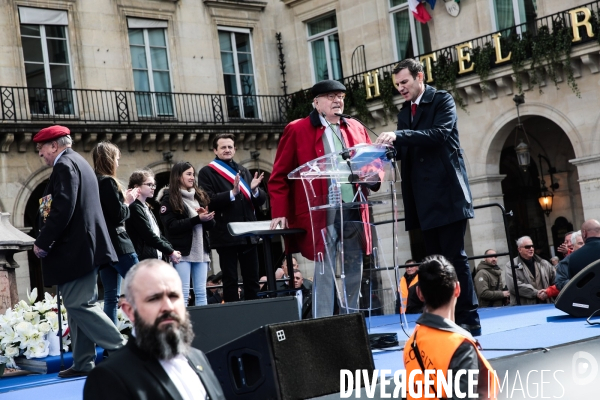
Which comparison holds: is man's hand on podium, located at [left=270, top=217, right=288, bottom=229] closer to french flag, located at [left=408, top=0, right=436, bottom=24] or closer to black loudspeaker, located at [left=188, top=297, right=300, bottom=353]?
black loudspeaker, located at [left=188, top=297, right=300, bottom=353]

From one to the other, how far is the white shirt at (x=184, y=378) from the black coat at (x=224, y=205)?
13.5ft

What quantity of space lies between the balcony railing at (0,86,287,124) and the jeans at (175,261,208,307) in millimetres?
12083

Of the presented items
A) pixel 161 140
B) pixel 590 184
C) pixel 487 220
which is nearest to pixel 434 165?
pixel 590 184

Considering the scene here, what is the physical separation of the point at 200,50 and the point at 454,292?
19.0 metres

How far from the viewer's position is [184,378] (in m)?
3.08

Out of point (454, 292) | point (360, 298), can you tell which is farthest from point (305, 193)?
point (454, 292)

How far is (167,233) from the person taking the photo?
7.66m

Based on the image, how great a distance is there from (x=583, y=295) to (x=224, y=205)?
9.62 ft

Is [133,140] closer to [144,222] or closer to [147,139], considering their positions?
[147,139]

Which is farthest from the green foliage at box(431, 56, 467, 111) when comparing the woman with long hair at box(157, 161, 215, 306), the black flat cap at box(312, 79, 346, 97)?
the black flat cap at box(312, 79, 346, 97)

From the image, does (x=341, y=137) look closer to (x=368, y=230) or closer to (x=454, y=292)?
(x=368, y=230)

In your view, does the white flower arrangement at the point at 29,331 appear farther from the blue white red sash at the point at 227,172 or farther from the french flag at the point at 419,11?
the french flag at the point at 419,11

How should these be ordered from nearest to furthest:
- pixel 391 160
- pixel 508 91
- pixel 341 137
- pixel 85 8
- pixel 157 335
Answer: pixel 157 335 → pixel 391 160 → pixel 341 137 → pixel 508 91 → pixel 85 8

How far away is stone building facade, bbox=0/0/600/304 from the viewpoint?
18688 mm
